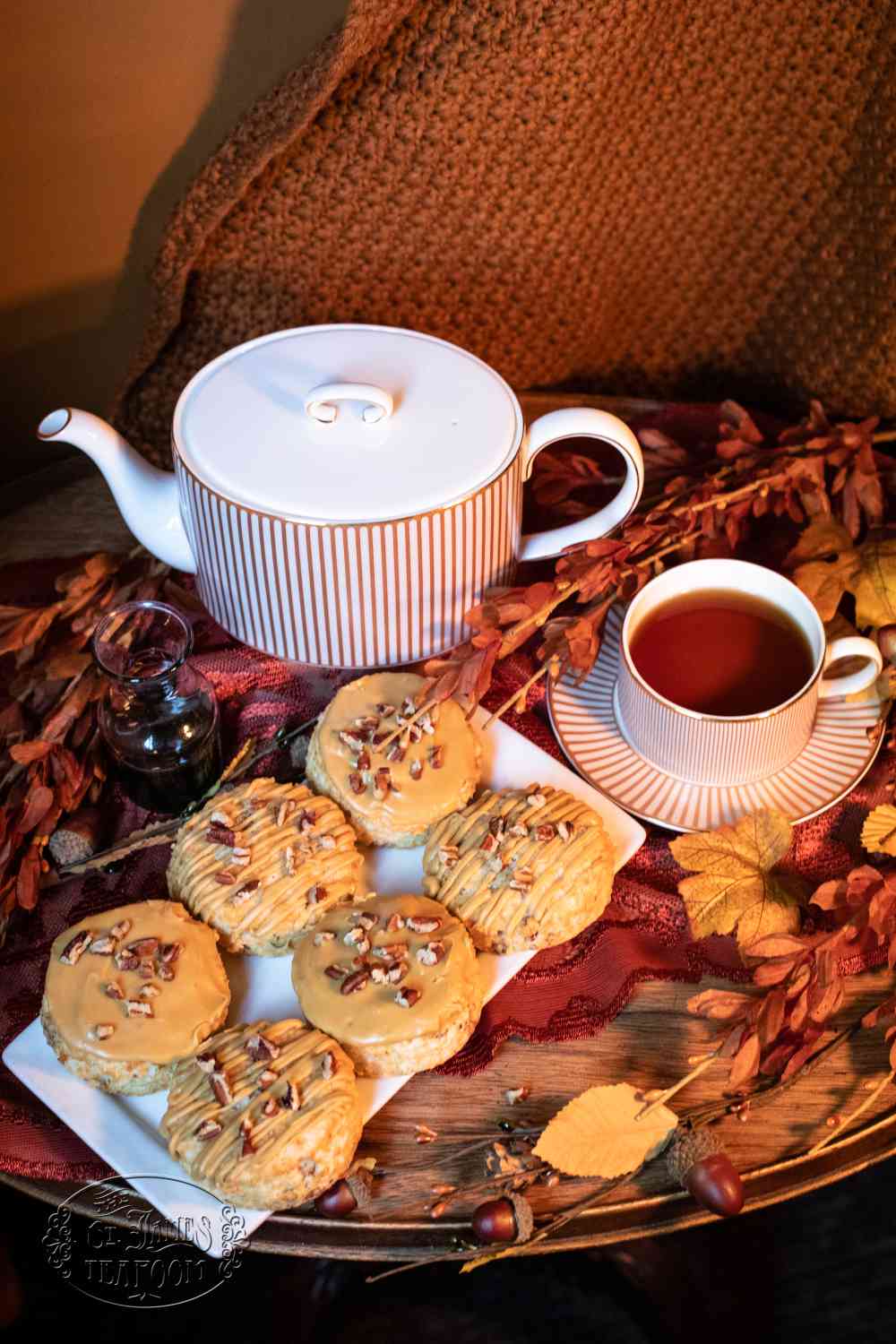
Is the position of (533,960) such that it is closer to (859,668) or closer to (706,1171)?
(706,1171)

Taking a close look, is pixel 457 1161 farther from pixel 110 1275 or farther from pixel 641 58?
pixel 641 58

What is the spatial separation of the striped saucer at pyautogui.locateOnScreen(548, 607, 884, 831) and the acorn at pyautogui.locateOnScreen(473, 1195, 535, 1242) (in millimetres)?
249

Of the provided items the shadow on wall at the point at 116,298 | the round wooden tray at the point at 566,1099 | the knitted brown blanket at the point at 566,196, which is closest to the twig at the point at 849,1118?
the round wooden tray at the point at 566,1099

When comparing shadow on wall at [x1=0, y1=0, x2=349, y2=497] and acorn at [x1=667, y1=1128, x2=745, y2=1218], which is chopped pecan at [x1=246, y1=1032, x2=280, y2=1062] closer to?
acorn at [x1=667, y1=1128, x2=745, y2=1218]

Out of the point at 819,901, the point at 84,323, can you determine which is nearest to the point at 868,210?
the point at 819,901

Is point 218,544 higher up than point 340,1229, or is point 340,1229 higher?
point 218,544

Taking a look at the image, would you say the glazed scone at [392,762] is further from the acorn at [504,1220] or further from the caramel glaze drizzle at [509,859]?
the acorn at [504,1220]

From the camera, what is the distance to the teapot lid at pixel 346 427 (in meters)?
0.79

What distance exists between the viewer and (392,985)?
2.39 feet

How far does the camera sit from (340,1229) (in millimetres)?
716

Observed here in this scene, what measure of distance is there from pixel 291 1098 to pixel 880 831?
38cm

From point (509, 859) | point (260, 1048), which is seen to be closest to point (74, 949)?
point (260, 1048)

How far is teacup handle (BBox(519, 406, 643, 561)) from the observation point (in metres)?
0.86

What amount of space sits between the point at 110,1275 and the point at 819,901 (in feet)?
1.58
